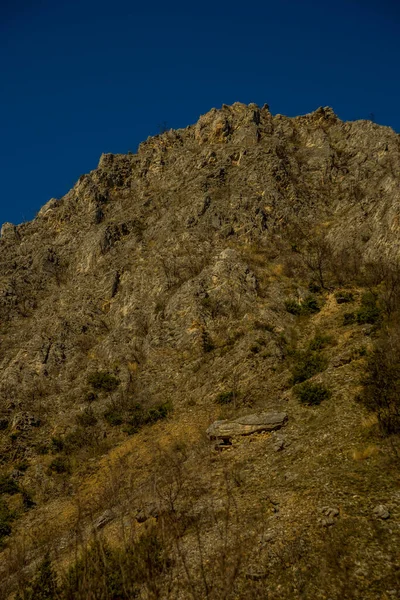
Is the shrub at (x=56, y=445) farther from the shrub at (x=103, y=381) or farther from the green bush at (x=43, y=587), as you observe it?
the green bush at (x=43, y=587)

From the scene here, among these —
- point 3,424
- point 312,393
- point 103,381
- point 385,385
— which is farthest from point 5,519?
point 385,385

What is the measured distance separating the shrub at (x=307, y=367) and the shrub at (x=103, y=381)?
16.4m

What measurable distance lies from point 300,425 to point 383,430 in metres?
4.72

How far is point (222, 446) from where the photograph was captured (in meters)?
20.7

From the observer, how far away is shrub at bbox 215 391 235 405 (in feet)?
87.4

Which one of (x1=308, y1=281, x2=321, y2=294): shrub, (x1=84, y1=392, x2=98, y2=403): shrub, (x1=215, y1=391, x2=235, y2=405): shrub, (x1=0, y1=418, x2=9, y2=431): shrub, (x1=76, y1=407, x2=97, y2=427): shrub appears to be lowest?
(x1=215, y1=391, x2=235, y2=405): shrub

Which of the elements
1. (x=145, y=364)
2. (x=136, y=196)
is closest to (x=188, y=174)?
(x=136, y=196)

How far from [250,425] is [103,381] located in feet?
58.0

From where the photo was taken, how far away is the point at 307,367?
2589 centimetres

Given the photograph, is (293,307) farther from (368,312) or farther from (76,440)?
(76,440)

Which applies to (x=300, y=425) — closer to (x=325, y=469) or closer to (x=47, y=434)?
(x=325, y=469)

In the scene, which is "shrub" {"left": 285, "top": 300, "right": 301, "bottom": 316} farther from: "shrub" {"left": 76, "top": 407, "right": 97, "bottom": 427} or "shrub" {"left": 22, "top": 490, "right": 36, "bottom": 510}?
"shrub" {"left": 22, "top": 490, "right": 36, "bottom": 510}

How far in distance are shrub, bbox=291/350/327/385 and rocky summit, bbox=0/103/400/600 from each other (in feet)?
0.62

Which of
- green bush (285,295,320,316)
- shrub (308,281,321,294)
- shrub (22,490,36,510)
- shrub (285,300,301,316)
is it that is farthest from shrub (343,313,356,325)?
shrub (22,490,36,510)
